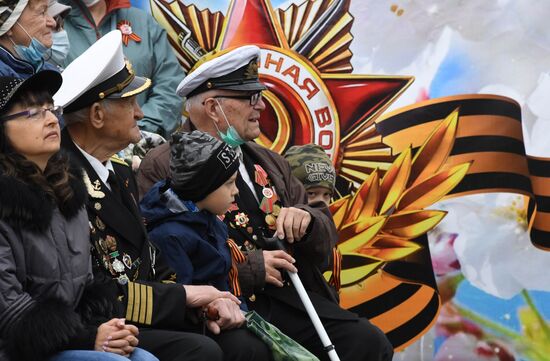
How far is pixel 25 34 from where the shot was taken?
5.16 m

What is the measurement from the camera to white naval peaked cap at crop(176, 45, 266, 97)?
5543mm

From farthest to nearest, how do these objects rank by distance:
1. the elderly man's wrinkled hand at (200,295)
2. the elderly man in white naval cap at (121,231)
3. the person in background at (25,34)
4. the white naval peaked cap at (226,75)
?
the white naval peaked cap at (226,75)
the person in background at (25,34)
the elderly man's wrinkled hand at (200,295)
the elderly man in white naval cap at (121,231)

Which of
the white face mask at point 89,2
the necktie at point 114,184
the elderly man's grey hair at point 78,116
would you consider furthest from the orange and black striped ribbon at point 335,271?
the white face mask at point 89,2

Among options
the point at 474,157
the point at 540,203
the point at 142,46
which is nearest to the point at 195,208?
the point at 142,46

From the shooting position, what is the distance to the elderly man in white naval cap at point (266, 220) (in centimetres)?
519

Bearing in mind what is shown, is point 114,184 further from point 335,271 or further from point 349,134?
point 349,134

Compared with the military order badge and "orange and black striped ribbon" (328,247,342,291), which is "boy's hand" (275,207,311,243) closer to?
"orange and black striped ribbon" (328,247,342,291)

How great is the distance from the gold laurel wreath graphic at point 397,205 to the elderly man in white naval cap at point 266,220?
100 cm

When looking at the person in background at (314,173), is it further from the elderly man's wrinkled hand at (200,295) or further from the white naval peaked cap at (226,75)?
the elderly man's wrinkled hand at (200,295)

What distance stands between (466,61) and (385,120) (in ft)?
1.66

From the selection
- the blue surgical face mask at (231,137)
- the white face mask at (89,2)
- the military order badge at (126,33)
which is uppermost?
the white face mask at (89,2)

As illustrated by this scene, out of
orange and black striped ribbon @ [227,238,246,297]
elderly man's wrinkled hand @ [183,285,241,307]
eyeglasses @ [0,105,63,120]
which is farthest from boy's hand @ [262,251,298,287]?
eyeglasses @ [0,105,63,120]

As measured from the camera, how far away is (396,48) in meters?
6.55

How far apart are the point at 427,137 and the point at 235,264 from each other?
1.94 meters
